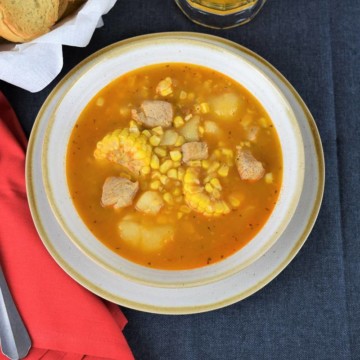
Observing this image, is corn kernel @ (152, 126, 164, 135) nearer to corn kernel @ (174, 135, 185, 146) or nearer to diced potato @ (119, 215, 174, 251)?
corn kernel @ (174, 135, 185, 146)

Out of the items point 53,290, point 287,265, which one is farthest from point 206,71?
point 53,290

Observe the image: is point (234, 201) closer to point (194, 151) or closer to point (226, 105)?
point (194, 151)

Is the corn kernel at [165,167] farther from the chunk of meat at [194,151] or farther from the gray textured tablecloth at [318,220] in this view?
the gray textured tablecloth at [318,220]

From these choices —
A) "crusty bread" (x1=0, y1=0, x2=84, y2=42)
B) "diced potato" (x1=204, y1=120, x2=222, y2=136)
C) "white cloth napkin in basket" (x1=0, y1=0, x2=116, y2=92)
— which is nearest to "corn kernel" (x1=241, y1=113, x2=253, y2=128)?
"diced potato" (x1=204, y1=120, x2=222, y2=136)

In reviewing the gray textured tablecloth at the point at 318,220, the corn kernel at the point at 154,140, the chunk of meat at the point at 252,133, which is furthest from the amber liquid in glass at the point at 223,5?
the corn kernel at the point at 154,140

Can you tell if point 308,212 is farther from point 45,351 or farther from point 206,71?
point 45,351
